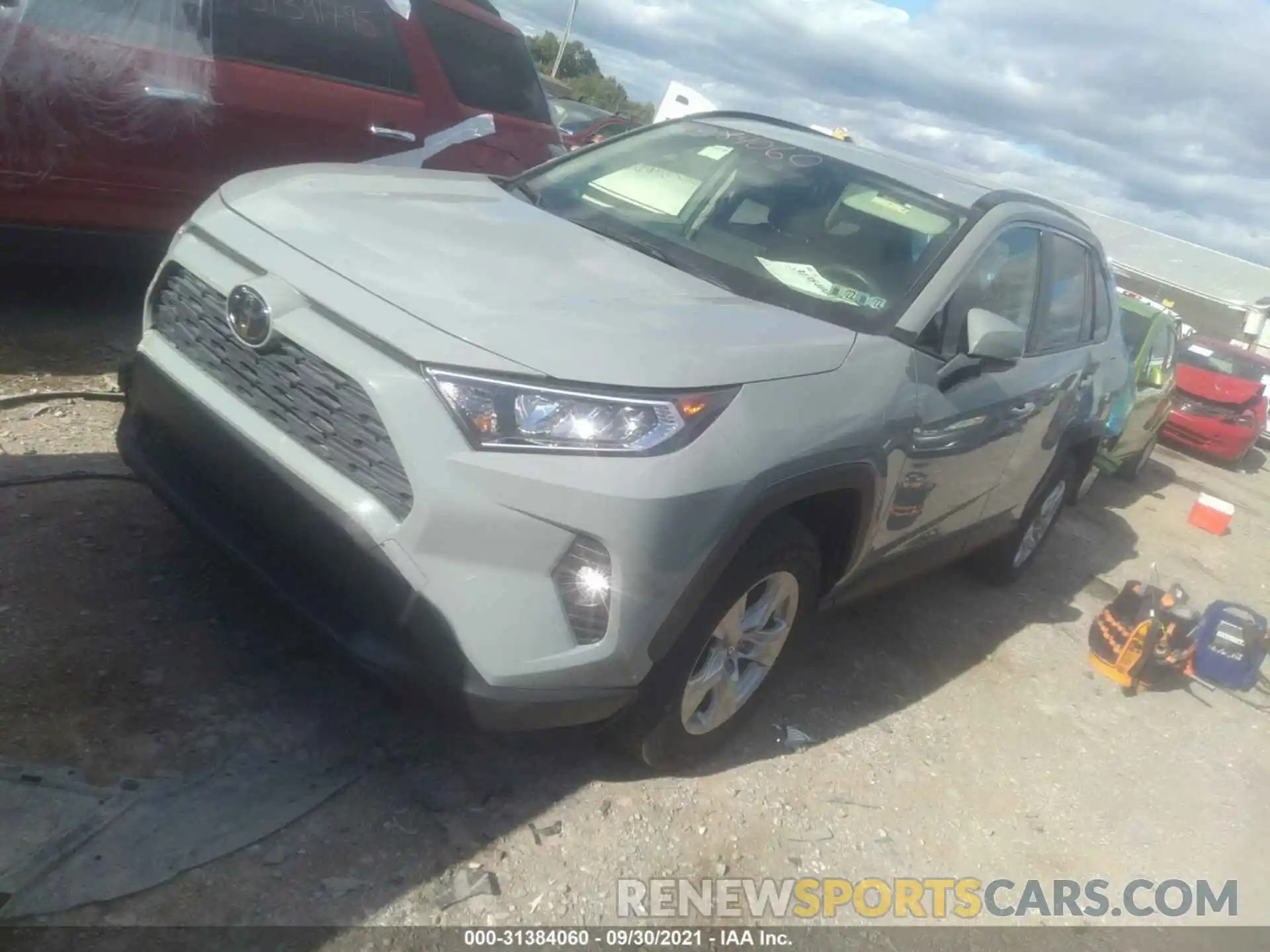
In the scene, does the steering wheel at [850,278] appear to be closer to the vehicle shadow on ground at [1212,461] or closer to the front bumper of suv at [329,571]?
the front bumper of suv at [329,571]

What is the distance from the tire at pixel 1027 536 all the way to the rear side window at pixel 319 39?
3890 mm

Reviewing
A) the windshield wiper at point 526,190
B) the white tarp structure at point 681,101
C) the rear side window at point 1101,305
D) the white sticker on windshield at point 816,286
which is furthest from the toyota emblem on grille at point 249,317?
the white tarp structure at point 681,101

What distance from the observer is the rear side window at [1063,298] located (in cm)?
464

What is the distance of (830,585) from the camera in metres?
3.58

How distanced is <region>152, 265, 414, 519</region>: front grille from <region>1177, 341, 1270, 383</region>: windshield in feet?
46.3

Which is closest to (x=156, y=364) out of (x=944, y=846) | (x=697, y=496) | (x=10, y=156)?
(x=697, y=496)

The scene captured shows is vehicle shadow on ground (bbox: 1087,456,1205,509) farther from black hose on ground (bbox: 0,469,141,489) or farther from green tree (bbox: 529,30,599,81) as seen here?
green tree (bbox: 529,30,599,81)

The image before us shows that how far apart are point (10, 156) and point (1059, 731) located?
16.0 feet

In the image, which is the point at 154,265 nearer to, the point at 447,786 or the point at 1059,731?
the point at 447,786

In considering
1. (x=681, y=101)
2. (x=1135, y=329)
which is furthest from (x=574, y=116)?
(x=1135, y=329)

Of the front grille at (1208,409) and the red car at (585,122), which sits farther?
the red car at (585,122)

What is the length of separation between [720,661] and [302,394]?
138 cm

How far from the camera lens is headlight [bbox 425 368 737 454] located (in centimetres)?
250

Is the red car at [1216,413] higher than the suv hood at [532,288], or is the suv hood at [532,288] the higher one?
the suv hood at [532,288]
